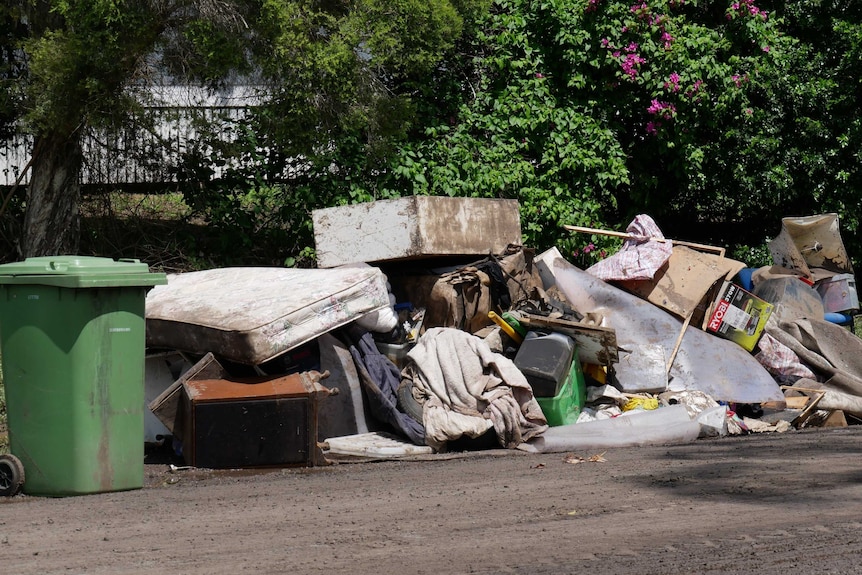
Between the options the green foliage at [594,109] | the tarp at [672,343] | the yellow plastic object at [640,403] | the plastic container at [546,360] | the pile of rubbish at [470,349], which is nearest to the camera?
the pile of rubbish at [470,349]

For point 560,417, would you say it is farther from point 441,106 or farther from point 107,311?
point 441,106

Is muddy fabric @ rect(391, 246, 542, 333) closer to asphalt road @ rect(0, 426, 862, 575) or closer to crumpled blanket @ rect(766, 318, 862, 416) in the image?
asphalt road @ rect(0, 426, 862, 575)

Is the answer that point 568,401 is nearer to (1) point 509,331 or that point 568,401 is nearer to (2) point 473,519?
(1) point 509,331

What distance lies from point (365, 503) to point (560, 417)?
228 centimetres

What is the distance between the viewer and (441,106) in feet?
35.9

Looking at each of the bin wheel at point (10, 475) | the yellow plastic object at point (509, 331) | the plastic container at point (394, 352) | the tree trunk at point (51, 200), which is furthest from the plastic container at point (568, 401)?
the tree trunk at point (51, 200)

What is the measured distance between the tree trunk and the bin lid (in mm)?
4483

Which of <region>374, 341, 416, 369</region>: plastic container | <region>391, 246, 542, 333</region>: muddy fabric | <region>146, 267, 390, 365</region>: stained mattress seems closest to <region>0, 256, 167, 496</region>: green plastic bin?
<region>146, 267, 390, 365</region>: stained mattress

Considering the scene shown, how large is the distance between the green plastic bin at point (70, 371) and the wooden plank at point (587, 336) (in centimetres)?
304

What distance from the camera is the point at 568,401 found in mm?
7195

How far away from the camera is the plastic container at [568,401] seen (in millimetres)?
7031

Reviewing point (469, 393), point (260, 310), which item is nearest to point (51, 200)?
point (260, 310)

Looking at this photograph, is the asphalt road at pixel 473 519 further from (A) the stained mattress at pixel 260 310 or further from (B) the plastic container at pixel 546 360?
(A) the stained mattress at pixel 260 310

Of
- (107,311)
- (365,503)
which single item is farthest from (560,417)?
(107,311)
